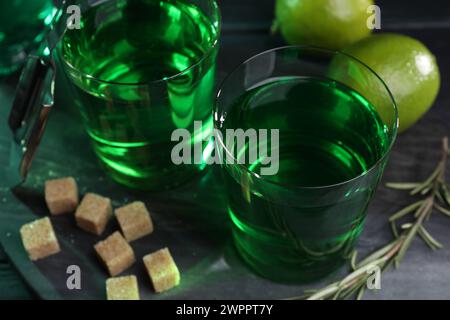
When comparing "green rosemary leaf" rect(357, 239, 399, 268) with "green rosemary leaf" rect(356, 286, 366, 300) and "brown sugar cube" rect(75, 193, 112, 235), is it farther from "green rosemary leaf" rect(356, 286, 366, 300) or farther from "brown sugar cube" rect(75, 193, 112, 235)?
"brown sugar cube" rect(75, 193, 112, 235)

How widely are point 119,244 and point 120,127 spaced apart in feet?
0.59

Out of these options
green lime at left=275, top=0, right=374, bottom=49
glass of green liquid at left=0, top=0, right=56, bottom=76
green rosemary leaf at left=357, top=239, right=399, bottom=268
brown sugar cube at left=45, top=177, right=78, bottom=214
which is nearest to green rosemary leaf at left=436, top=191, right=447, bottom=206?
green rosemary leaf at left=357, top=239, right=399, bottom=268

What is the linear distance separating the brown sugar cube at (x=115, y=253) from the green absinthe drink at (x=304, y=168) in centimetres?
17

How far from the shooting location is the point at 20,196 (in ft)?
4.35

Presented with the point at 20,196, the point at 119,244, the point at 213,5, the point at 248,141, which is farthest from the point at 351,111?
the point at 20,196

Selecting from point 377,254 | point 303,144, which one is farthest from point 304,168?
point 377,254

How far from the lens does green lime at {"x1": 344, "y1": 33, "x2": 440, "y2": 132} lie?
127 centimetres

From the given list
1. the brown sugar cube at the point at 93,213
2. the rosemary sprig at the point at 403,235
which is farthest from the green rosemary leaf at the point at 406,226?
the brown sugar cube at the point at 93,213

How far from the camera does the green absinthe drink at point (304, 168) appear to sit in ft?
3.58

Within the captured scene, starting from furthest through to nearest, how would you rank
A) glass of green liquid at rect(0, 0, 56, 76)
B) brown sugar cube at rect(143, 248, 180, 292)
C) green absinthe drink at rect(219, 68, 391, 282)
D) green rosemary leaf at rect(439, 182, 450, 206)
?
glass of green liquid at rect(0, 0, 56, 76) → green rosemary leaf at rect(439, 182, 450, 206) → brown sugar cube at rect(143, 248, 180, 292) → green absinthe drink at rect(219, 68, 391, 282)

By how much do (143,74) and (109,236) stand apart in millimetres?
266

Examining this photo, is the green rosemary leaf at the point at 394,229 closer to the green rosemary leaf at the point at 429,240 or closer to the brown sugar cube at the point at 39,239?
the green rosemary leaf at the point at 429,240

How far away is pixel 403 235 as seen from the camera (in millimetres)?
1258
